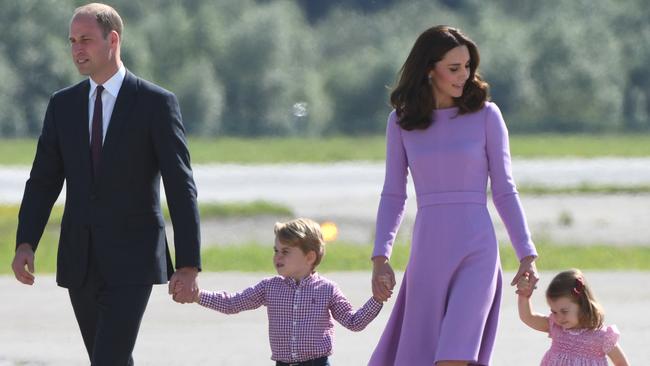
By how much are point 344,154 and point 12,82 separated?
15.7 metres

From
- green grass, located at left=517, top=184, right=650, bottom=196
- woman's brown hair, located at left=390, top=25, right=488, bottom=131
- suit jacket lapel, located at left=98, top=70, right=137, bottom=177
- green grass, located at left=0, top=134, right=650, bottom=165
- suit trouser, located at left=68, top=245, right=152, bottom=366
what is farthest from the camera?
green grass, located at left=0, top=134, right=650, bottom=165

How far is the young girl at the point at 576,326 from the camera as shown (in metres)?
7.14

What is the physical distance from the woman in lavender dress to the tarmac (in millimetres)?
3634

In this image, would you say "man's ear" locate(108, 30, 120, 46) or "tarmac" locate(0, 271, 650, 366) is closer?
"man's ear" locate(108, 30, 120, 46)

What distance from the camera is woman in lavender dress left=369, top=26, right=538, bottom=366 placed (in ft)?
21.3

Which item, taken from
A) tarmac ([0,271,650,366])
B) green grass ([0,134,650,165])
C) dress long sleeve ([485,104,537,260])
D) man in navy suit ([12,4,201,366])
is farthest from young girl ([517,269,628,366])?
green grass ([0,134,650,165])

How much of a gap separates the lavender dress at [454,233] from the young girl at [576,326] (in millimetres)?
600

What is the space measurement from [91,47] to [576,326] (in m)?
2.37

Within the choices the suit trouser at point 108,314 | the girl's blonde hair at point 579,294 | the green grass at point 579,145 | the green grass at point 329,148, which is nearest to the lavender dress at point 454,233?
the girl's blonde hair at point 579,294

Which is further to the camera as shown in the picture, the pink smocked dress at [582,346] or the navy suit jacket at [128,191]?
the pink smocked dress at [582,346]

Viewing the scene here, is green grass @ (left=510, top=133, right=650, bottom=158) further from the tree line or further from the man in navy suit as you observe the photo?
the man in navy suit

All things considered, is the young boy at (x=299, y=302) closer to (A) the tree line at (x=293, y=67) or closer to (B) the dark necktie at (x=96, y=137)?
(B) the dark necktie at (x=96, y=137)

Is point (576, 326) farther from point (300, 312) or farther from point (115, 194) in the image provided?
point (115, 194)

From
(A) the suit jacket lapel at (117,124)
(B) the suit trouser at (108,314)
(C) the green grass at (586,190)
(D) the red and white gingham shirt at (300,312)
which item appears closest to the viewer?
(B) the suit trouser at (108,314)
